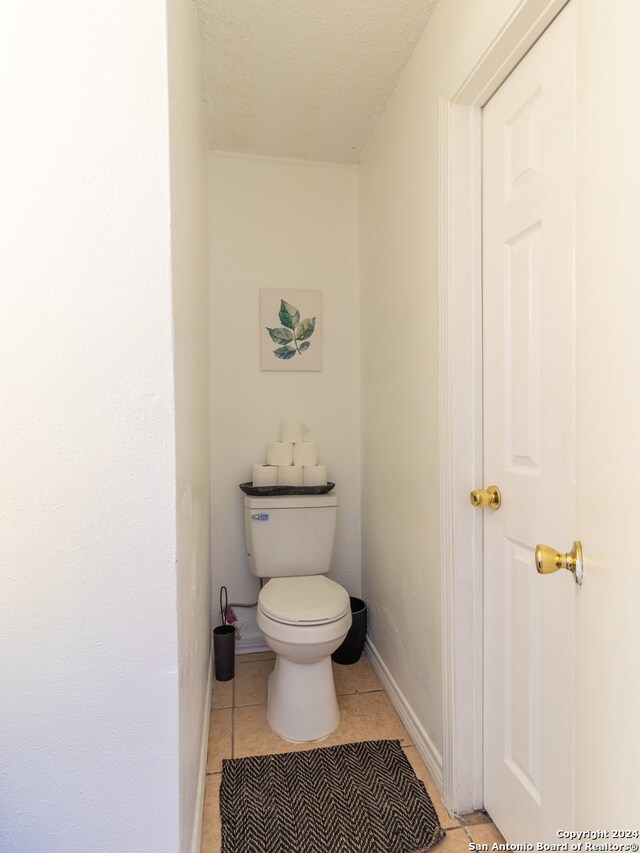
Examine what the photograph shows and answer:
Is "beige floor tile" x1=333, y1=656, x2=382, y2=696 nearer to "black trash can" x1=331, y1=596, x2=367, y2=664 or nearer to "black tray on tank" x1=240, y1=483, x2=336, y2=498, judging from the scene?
"black trash can" x1=331, y1=596, x2=367, y2=664

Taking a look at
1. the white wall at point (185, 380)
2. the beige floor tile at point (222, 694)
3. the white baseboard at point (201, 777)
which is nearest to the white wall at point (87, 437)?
the white wall at point (185, 380)

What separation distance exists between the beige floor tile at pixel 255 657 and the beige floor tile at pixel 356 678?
1.05ft

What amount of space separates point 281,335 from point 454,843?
77.2 inches

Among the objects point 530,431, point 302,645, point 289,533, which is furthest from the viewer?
point 289,533

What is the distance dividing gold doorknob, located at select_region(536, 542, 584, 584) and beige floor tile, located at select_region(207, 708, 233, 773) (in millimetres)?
1374

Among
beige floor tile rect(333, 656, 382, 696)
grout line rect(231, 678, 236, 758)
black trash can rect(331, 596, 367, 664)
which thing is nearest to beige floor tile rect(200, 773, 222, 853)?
grout line rect(231, 678, 236, 758)

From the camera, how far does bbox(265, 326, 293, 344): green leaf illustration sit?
2.30m

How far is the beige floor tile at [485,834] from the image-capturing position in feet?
4.14

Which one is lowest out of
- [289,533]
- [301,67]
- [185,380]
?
[289,533]

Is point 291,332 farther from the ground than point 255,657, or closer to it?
farther from the ground

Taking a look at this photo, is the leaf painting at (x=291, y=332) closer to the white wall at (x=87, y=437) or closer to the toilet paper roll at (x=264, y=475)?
the toilet paper roll at (x=264, y=475)

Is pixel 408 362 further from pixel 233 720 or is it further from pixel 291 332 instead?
pixel 233 720

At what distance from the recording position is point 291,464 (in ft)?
7.41

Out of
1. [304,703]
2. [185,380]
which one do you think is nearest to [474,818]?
Answer: [304,703]
